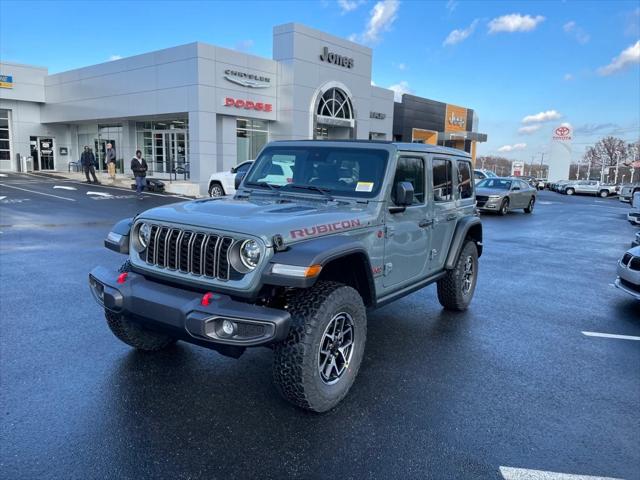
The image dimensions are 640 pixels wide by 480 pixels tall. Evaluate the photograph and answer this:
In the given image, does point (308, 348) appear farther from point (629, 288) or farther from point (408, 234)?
point (629, 288)

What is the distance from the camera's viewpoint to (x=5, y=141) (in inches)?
1247

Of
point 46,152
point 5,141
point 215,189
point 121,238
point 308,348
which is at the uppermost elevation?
point 5,141

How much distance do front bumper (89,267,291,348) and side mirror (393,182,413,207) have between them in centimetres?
163

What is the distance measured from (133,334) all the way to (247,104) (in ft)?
70.8

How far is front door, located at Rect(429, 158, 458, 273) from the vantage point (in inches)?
199

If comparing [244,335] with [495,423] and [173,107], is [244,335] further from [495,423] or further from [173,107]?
[173,107]

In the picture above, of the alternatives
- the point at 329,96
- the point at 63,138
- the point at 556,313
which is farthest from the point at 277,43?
the point at 556,313

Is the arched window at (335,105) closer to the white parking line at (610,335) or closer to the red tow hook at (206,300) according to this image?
the white parking line at (610,335)

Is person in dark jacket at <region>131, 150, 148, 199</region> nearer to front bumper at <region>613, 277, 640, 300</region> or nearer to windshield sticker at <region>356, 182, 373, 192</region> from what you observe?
windshield sticker at <region>356, 182, 373, 192</region>

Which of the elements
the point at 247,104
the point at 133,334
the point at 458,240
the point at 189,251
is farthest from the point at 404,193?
the point at 247,104

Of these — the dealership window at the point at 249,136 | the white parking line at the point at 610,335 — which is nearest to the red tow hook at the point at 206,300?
the white parking line at the point at 610,335

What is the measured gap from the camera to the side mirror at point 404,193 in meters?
4.05

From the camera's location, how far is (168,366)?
4129 millimetres

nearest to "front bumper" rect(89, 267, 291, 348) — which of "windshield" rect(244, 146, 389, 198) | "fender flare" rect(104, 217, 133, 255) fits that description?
"fender flare" rect(104, 217, 133, 255)
